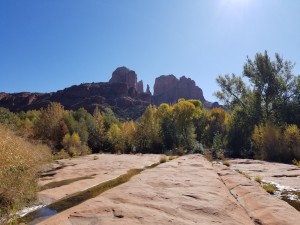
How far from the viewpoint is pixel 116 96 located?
129 meters

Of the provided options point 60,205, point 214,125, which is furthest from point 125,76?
point 60,205

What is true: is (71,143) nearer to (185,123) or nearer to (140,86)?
(185,123)

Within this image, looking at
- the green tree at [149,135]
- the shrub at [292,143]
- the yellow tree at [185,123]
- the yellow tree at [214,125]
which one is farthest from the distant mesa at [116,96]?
the shrub at [292,143]

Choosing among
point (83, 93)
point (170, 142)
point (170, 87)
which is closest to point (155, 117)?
point (170, 142)

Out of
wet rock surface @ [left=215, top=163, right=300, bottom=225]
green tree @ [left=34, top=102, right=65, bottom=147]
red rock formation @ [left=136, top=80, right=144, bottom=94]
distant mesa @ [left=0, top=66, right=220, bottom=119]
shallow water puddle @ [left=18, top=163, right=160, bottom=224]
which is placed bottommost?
shallow water puddle @ [left=18, top=163, right=160, bottom=224]

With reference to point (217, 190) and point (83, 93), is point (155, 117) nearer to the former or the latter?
point (217, 190)

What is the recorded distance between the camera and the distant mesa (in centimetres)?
11500

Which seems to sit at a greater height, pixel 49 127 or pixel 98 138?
pixel 49 127

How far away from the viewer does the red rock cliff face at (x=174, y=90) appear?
517 feet

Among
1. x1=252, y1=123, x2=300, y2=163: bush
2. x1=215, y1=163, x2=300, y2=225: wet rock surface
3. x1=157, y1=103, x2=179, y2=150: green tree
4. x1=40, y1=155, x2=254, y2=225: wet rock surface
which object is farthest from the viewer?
x1=157, y1=103, x2=179, y2=150: green tree

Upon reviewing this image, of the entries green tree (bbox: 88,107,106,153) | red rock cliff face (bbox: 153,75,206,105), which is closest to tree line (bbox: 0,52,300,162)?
green tree (bbox: 88,107,106,153)

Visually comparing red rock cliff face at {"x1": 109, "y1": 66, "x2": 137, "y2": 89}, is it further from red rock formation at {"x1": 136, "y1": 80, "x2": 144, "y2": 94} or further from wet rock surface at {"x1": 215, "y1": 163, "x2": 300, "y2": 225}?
wet rock surface at {"x1": 215, "y1": 163, "x2": 300, "y2": 225}

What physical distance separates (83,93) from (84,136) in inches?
3256

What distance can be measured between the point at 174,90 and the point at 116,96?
1633 inches
